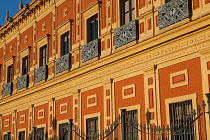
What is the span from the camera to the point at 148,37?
11219 millimetres

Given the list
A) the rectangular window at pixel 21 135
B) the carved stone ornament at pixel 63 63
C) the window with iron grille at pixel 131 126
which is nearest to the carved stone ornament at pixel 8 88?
the rectangular window at pixel 21 135

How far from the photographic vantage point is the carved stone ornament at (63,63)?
49.8ft

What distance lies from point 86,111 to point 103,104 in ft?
3.84

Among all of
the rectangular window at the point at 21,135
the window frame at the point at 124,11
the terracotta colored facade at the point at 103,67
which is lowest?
the rectangular window at the point at 21,135

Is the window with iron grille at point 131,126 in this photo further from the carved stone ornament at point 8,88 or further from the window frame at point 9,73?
the window frame at point 9,73

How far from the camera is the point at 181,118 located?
10.0 m

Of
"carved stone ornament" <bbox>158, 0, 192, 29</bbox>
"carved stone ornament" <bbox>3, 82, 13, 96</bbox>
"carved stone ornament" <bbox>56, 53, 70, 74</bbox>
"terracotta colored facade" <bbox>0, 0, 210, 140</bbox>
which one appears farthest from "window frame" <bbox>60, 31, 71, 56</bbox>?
"carved stone ornament" <bbox>158, 0, 192, 29</bbox>

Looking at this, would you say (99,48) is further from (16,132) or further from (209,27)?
(16,132)

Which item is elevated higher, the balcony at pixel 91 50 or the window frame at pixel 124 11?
the window frame at pixel 124 11

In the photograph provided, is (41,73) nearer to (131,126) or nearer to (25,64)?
(25,64)

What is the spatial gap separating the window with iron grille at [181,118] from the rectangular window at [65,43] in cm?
654

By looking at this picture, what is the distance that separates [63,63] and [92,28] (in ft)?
6.57

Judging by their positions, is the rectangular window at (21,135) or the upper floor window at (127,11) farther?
the rectangular window at (21,135)

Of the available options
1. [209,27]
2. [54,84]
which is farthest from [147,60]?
[54,84]
